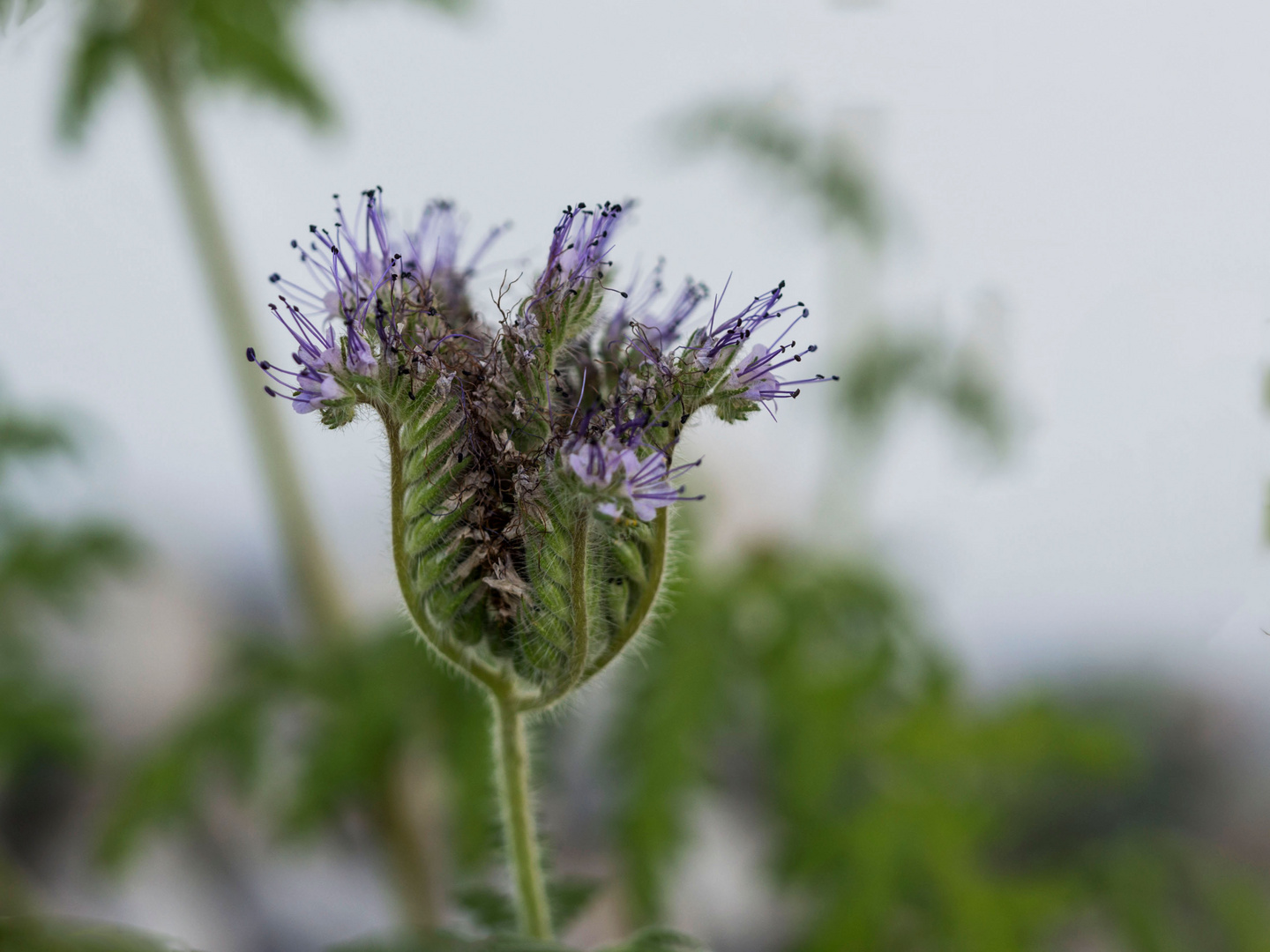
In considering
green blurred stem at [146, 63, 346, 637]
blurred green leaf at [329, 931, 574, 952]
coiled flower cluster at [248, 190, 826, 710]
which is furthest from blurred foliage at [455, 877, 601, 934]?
green blurred stem at [146, 63, 346, 637]

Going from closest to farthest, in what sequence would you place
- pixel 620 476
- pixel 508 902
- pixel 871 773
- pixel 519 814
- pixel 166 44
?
pixel 620 476 < pixel 519 814 < pixel 508 902 < pixel 871 773 < pixel 166 44

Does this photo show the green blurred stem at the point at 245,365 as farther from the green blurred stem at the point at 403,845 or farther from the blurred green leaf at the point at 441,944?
the blurred green leaf at the point at 441,944

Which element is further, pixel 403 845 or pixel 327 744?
pixel 403 845

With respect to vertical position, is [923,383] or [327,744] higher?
[923,383]

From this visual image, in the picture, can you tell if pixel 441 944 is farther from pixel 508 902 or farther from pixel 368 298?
pixel 368 298

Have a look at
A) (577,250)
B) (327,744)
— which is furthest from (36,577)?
(577,250)

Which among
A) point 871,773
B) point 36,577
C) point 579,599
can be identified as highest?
point 36,577

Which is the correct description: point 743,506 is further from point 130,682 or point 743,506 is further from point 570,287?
point 570,287

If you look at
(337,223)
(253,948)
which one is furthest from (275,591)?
(337,223)

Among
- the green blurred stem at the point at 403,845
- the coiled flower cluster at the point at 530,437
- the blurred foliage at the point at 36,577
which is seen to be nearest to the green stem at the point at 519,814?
the coiled flower cluster at the point at 530,437
